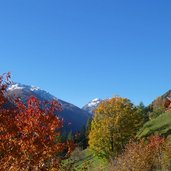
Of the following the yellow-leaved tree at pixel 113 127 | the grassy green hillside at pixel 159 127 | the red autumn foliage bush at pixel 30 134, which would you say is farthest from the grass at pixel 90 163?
the grassy green hillside at pixel 159 127

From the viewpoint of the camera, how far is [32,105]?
18.8m

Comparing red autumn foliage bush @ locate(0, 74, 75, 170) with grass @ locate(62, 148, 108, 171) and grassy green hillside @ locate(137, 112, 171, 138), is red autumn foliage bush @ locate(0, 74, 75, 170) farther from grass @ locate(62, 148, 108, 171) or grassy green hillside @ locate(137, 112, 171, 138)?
grassy green hillside @ locate(137, 112, 171, 138)

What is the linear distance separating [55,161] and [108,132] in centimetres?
4501

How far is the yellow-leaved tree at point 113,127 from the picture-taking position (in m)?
61.6

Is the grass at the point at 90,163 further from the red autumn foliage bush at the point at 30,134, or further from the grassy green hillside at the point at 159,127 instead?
the grassy green hillside at the point at 159,127

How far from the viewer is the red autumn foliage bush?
16406 millimetres

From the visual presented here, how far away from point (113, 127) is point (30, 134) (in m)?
45.2

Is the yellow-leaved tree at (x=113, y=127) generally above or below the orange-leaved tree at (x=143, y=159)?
above

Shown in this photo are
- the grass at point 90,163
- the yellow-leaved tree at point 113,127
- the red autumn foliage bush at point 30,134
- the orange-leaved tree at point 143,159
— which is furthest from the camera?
the yellow-leaved tree at point 113,127

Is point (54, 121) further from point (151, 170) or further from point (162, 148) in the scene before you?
point (162, 148)

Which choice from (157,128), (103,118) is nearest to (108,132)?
(103,118)

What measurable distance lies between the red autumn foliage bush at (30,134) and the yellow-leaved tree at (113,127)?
139 ft

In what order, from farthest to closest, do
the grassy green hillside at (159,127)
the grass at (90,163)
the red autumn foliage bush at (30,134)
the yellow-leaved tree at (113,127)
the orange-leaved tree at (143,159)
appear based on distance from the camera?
the grassy green hillside at (159,127) → the yellow-leaved tree at (113,127) → the orange-leaved tree at (143,159) → the grass at (90,163) → the red autumn foliage bush at (30,134)

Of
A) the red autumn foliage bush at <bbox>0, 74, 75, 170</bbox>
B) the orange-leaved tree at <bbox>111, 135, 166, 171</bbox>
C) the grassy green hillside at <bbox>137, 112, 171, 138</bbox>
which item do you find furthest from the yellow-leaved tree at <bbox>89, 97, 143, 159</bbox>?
Result: the red autumn foliage bush at <bbox>0, 74, 75, 170</bbox>
